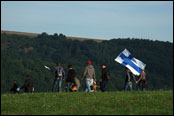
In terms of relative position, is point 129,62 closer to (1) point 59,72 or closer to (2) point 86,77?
(2) point 86,77

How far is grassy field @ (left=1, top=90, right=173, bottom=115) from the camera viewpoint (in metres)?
18.9

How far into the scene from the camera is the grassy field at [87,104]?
18.9 metres

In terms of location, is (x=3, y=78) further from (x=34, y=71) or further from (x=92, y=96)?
(x=92, y=96)

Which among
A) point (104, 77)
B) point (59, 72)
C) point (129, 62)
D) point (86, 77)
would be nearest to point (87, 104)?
point (86, 77)

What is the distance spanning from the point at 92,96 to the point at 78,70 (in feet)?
548

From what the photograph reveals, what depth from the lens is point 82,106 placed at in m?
20.3

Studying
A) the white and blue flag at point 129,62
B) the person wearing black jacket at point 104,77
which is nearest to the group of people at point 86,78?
the person wearing black jacket at point 104,77

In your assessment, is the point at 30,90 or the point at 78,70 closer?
the point at 30,90

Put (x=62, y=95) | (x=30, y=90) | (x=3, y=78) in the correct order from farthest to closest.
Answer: (x=3, y=78) < (x=30, y=90) < (x=62, y=95)

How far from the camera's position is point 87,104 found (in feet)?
68.5

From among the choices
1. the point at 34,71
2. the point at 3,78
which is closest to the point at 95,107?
the point at 3,78

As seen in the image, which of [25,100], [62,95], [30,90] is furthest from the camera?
[30,90]

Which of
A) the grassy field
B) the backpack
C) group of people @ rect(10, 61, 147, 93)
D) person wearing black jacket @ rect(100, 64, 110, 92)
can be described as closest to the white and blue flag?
group of people @ rect(10, 61, 147, 93)

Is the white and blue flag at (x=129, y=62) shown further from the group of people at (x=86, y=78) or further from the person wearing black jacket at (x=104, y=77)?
the person wearing black jacket at (x=104, y=77)
